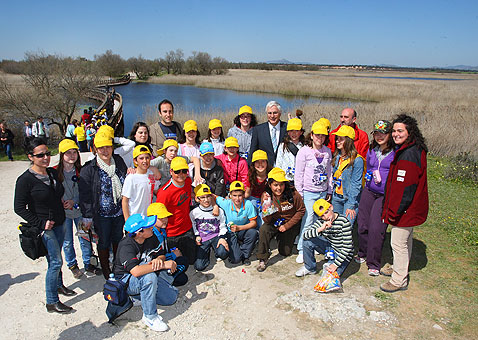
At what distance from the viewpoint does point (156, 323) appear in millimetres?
3236

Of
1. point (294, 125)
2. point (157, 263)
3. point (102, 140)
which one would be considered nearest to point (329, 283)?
point (157, 263)

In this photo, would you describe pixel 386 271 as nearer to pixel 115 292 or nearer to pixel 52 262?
pixel 115 292

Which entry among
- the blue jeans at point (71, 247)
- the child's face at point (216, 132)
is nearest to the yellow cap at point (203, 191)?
the child's face at point (216, 132)

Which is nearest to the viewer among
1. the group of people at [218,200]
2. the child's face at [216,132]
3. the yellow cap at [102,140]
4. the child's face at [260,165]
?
the group of people at [218,200]

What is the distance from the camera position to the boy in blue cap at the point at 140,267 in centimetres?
317

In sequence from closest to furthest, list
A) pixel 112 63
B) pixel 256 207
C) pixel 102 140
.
→ pixel 102 140 → pixel 256 207 → pixel 112 63

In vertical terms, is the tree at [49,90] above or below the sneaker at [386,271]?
above

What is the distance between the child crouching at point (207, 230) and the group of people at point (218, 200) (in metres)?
0.02

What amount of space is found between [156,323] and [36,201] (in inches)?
74.2

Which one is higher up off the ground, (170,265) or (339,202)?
(339,202)

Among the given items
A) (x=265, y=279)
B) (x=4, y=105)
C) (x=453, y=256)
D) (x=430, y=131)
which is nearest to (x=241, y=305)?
(x=265, y=279)

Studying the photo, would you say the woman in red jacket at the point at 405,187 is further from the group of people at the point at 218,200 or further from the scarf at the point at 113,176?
the scarf at the point at 113,176

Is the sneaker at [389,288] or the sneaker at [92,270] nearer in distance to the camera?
the sneaker at [389,288]

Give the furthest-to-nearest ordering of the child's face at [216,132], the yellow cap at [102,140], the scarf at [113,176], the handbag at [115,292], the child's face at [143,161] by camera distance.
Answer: the child's face at [216,132]
the child's face at [143,161]
the scarf at [113,176]
the yellow cap at [102,140]
the handbag at [115,292]
